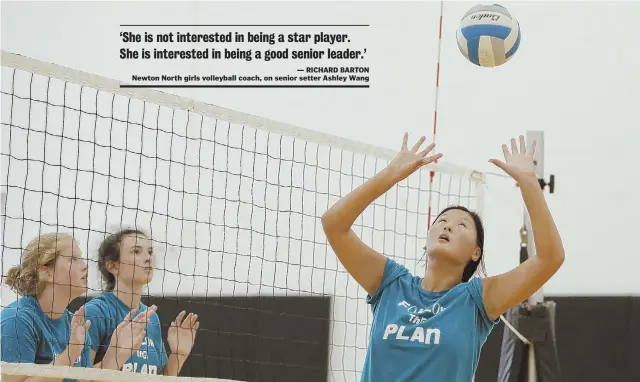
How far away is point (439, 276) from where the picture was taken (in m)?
3.32

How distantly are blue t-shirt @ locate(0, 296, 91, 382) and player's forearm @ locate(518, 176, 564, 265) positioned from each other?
2086 millimetres

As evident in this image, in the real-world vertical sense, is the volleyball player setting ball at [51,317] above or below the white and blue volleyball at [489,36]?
below

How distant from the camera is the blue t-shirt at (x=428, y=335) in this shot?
10.00 feet

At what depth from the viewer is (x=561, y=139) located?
738cm

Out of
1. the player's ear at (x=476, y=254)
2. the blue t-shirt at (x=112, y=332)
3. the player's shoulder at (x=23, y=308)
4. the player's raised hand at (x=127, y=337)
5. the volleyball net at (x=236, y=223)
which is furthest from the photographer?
the volleyball net at (x=236, y=223)

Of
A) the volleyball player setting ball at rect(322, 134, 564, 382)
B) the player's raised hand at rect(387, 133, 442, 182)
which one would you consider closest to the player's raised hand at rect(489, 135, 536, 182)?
the volleyball player setting ball at rect(322, 134, 564, 382)

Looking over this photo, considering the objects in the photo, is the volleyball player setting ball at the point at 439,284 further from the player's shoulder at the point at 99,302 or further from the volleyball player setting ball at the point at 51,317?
the player's shoulder at the point at 99,302

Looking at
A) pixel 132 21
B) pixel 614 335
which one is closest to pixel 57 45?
pixel 132 21

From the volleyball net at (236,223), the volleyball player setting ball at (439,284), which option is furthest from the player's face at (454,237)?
the volleyball net at (236,223)

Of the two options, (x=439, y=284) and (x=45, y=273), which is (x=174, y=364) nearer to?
(x=45, y=273)

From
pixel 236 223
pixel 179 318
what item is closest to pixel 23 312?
pixel 179 318

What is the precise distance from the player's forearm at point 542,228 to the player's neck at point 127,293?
7.49ft

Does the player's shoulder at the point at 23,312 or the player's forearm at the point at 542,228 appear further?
the player's shoulder at the point at 23,312

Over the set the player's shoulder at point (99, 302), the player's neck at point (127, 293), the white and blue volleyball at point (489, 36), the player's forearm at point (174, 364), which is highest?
the white and blue volleyball at point (489, 36)
